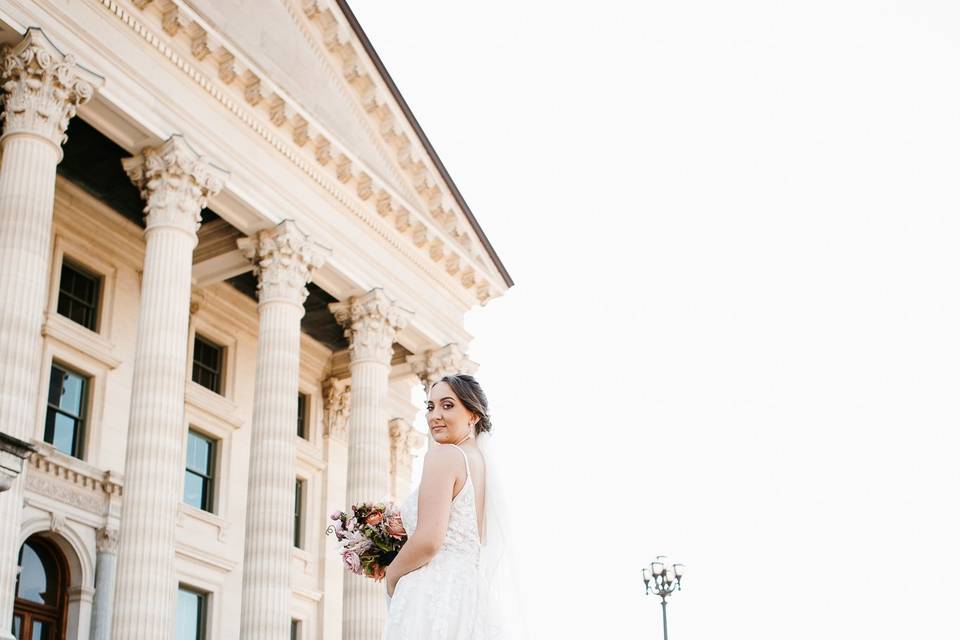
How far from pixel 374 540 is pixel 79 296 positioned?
2132 cm

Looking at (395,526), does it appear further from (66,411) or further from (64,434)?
(66,411)

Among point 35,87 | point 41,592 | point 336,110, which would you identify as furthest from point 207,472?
point 35,87

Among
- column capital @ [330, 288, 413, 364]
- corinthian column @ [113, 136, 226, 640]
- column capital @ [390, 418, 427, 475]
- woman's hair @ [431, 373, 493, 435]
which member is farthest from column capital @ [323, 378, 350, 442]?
woman's hair @ [431, 373, 493, 435]

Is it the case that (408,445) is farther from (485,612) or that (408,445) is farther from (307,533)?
(485,612)

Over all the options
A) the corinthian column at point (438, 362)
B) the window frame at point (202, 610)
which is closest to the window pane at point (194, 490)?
the window frame at point (202, 610)

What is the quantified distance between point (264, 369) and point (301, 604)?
806 cm

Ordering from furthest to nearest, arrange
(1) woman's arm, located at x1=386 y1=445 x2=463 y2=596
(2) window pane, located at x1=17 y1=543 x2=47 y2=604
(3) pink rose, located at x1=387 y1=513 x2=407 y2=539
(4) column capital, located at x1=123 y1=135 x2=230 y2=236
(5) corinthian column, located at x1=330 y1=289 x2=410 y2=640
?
(5) corinthian column, located at x1=330 y1=289 x2=410 y2=640 → (2) window pane, located at x1=17 y1=543 x2=47 y2=604 → (4) column capital, located at x1=123 y1=135 x2=230 y2=236 → (3) pink rose, located at x1=387 y1=513 x2=407 y2=539 → (1) woman's arm, located at x1=386 y1=445 x2=463 y2=596

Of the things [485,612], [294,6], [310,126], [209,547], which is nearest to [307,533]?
[209,547]

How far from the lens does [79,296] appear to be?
26062 millimetres

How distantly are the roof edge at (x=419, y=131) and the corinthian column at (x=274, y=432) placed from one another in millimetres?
5827

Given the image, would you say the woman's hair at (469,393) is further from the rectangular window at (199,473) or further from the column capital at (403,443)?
the column capital at (403,443)

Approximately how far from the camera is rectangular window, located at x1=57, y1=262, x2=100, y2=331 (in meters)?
25.6

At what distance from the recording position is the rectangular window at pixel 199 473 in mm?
28016

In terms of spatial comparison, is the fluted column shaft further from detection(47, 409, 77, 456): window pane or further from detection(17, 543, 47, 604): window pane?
detection(47, 409, 77, 456): window pane
